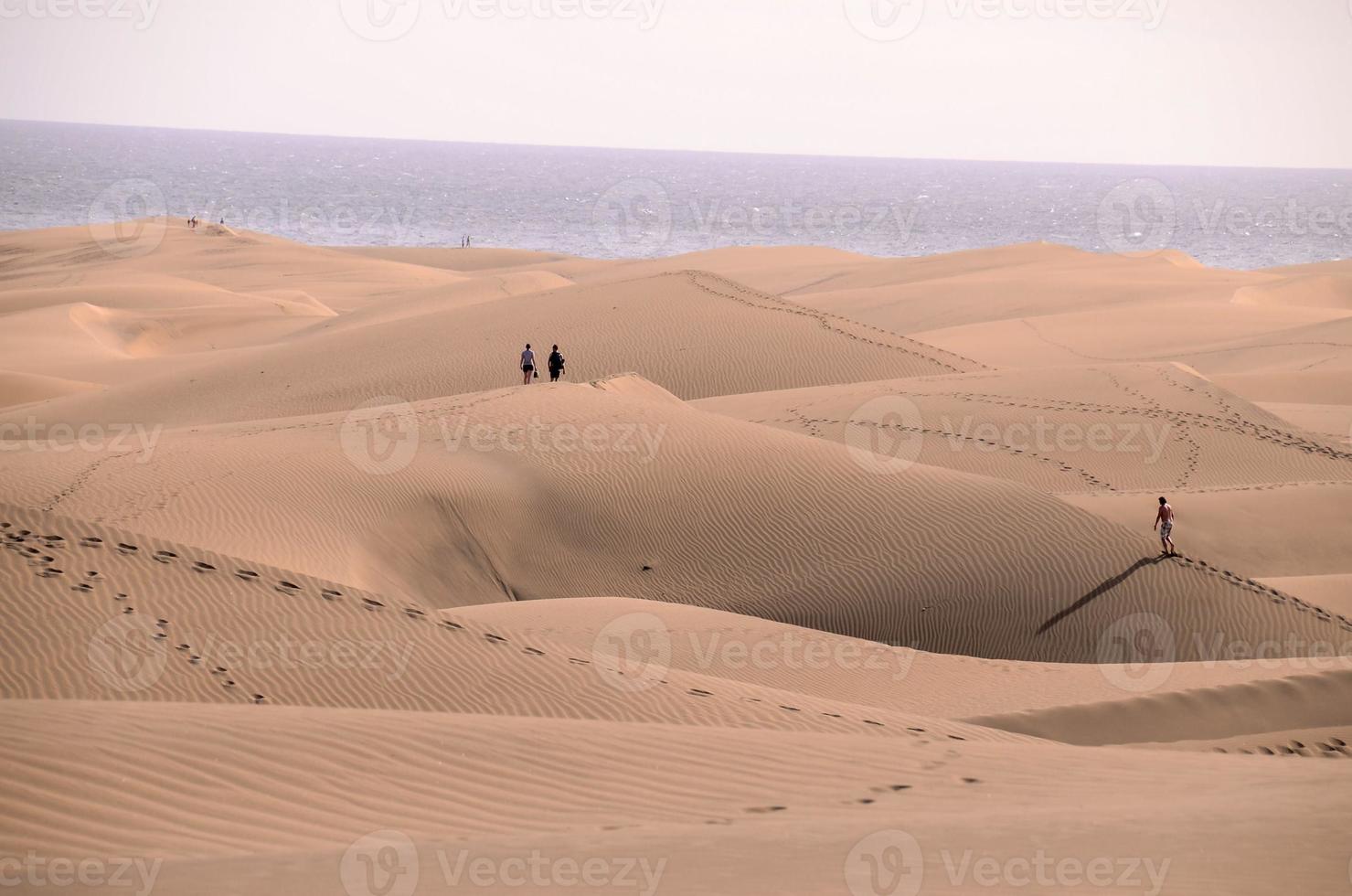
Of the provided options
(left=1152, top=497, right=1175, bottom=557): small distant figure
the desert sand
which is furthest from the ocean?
(left=1152, top=497, right=1175, bottom=557): small distant figure

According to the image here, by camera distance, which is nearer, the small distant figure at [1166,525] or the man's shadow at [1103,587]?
the man's shadow at [1103,587]

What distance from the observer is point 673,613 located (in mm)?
12055

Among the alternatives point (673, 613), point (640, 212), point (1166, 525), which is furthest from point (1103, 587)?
point (640, 212)

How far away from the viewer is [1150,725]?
373 inches

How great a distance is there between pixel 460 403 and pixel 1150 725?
10.9 m

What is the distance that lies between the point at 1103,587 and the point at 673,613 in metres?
4.61

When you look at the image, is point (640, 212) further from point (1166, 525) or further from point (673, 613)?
point (673, 613)

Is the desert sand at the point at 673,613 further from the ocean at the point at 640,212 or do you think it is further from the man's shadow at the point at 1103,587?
the ocean at the point at 640,212

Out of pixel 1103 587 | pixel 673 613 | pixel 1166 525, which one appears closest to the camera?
pixel 673 613

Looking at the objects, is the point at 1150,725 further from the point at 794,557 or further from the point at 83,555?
the point at 83,555

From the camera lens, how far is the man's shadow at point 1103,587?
1299 centimetres

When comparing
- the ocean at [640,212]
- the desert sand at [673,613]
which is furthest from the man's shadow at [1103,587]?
the ocean at [640,212]

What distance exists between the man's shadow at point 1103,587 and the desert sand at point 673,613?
0.13 ft

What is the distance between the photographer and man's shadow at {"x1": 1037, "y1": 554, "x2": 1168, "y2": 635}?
1299 cm
